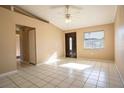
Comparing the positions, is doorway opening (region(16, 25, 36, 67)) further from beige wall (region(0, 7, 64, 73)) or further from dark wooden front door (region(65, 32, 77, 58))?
dark wooden front door (region(65, 32, 77, 58))

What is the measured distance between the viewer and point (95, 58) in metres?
6.44

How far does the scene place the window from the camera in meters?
6.23

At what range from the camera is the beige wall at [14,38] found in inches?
135

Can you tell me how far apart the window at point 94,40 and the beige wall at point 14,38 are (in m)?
2.13

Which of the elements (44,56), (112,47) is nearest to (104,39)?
(112,47)

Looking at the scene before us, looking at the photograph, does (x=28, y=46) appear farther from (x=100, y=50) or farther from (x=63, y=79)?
(x=100, y=50)

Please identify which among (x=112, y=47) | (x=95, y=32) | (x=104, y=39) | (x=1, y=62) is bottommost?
(x=1, y=62)

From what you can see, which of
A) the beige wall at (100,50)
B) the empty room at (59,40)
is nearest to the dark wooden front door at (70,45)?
the empty room at (59,40)

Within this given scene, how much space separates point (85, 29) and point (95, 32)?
2.43 feet

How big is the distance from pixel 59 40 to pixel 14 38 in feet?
12.8

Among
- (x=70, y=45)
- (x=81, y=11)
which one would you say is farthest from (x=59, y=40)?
(x=81, y=11)

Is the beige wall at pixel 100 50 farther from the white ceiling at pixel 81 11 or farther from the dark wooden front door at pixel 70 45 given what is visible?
the white ceiling at pixel 81 11
